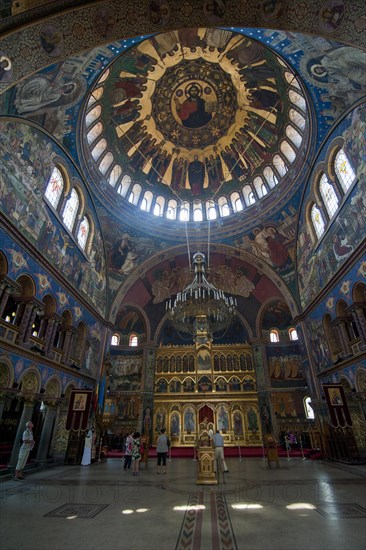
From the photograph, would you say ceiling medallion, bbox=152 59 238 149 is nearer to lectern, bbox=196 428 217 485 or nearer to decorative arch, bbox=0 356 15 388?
decorative arch, bbox=0 356 15 388

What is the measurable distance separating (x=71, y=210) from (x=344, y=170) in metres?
13.4

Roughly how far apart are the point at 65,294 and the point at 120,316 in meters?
9.18

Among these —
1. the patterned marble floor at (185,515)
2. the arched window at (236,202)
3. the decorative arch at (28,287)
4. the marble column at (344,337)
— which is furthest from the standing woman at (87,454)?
the arched window at (236,202)

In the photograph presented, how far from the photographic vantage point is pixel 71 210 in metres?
15.2

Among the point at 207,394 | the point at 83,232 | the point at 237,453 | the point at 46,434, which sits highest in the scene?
the point at 83,232

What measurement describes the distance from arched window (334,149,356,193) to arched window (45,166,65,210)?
13.1 meters

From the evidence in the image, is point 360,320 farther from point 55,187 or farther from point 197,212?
point 55,187

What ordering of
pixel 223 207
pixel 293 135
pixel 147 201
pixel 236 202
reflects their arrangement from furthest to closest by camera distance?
1. pixel 223 207
2. pixel 147 201
3. pixel 236 202
4. pixel 293 135

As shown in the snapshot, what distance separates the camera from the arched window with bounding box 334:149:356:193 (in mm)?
11914

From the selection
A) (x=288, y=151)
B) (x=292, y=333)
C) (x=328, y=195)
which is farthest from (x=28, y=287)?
(x=292, y=333)

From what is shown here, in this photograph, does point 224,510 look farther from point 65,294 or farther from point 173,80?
point 173,80

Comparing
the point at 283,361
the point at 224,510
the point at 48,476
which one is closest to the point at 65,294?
the point at 48,476

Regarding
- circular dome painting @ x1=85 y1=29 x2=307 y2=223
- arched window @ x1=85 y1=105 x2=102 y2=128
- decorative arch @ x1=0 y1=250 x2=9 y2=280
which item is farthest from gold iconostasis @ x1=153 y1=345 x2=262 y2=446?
arched window @ x1=85 y1=105 x2=102 y2=128

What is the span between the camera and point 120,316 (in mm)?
22609
